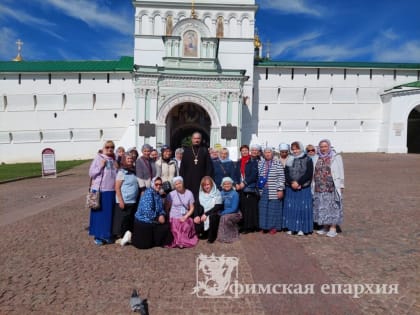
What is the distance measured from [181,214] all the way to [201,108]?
2045 cm

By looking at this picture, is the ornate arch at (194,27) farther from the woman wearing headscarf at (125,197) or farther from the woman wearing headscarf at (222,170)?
the woman wearing headscarf at (125,197)

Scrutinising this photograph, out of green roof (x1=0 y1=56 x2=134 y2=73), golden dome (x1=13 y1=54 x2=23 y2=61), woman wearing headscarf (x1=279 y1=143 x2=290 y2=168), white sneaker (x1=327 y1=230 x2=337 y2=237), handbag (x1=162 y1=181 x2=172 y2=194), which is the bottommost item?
white sneaker (x1=327 y1=230 x2=337 y2=237)

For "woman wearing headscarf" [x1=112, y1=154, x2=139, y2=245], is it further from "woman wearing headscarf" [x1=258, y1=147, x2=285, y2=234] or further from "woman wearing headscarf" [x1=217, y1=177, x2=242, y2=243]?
"woman wearing headscarf" [x1=258, y1=147, x2=285, y2=234]

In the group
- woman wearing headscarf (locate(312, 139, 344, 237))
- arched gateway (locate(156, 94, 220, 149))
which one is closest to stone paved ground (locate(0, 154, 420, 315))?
woman wearing headscarf (locate(312, 139, 344, 237))

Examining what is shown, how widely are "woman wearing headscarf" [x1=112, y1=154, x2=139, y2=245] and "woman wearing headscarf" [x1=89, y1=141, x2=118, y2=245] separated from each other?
0.12 meters

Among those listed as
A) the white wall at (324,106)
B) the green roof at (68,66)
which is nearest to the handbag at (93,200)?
the green roof at (68,66)

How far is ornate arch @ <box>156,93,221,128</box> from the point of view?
871 inches

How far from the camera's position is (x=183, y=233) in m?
5.26

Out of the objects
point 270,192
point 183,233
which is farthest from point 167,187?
point 270,192

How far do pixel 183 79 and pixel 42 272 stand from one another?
63.3 feet

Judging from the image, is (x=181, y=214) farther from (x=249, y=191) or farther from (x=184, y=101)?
(x=184, y=101)

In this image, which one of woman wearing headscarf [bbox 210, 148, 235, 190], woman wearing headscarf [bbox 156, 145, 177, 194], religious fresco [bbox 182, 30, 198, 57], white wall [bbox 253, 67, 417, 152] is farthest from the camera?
white wall [bbox 253, 67, 417, 152]

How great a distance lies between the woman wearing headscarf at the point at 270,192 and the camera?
5.92 meters

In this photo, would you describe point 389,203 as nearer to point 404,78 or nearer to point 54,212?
point 54,212
